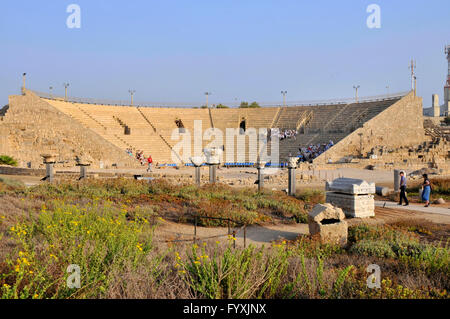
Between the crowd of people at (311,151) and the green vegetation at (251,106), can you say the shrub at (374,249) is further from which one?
the green vegetation at (251,106)

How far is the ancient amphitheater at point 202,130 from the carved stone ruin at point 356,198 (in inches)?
946

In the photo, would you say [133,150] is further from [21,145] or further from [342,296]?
[342,296]

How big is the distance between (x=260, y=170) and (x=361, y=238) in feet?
30.7

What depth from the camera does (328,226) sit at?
8086 mm

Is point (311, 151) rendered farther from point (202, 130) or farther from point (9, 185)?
point (9, 185)

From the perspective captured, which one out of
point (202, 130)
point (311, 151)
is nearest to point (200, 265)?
point (311, 151)

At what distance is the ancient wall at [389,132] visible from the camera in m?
38.4

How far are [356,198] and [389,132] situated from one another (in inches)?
1329

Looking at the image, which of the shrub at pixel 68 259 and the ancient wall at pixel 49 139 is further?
the ancient wall at pixel 49 139

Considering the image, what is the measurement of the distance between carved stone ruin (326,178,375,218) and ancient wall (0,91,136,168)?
2481cm

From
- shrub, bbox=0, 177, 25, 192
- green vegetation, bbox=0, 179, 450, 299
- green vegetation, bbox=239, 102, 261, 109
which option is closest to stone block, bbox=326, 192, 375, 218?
green vegetation, bbox=0, 179, 450, 299

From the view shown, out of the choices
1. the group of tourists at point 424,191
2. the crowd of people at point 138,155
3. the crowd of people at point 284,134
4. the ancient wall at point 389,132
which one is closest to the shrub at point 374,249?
the group of tourists at point 424,191

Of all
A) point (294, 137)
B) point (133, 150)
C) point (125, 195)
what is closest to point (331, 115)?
point (294, 137)

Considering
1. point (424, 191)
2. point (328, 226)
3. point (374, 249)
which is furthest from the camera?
point (424, 191)
